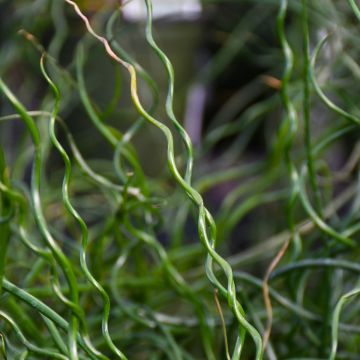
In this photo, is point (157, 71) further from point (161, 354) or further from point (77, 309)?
point (77, 309)

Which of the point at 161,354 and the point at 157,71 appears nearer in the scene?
the point at 161,354

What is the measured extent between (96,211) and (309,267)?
0.27 m

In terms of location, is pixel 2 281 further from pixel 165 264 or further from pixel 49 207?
pixel 49 207

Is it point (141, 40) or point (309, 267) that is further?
point (141, 40)

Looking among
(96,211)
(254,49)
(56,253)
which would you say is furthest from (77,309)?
(254,49)

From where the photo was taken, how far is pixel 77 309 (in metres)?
0.25

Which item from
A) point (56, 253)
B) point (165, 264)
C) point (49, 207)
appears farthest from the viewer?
point (49, 207)

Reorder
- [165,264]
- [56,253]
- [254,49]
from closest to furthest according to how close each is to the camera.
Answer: [56,253] < [165,264] < [254,49]

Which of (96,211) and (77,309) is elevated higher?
(77,309)

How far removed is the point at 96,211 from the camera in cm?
58

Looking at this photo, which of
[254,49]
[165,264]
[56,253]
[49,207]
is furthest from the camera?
[254,49]

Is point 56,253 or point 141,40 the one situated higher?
point 56,253

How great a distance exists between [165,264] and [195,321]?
0.13 ft

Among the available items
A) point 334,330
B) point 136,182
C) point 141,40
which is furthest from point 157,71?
point 334,330
